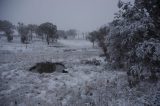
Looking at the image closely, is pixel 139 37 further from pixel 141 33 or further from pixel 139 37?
pixel 141 33

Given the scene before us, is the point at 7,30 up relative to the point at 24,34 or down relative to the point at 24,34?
up

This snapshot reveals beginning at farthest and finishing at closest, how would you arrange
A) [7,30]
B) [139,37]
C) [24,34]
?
[24,34]
[7,30]
[139,37]

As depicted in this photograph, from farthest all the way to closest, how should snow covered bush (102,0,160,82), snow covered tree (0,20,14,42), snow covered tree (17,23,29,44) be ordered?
1. snow covered tree (0,20,14,42)
2. snow covered tree (17,23,29,44)
3. snow covered bush (102,0,160,82)

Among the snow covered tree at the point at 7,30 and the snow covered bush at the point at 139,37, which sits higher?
the snow covered tree at the point at 7,30

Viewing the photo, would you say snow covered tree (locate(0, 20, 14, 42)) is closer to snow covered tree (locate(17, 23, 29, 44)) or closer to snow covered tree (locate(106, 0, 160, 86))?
snow covered tree (locate(17, 23, 29, 44))

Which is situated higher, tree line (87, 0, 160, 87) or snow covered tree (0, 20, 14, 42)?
snow covered tree (0, 20, 14, 42)

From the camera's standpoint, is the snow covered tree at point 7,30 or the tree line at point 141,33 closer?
the tree line at point 141,33

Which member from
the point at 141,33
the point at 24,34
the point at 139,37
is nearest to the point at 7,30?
the point at 24,34

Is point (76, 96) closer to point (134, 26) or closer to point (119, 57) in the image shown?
point (119, 57)

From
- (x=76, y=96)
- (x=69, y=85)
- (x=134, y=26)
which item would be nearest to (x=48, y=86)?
(x=69, y=85)

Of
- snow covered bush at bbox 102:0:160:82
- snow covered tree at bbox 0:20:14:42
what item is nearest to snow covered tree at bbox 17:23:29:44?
snow covered tree at bbox 0:20:14:42

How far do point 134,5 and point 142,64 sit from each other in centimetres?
371

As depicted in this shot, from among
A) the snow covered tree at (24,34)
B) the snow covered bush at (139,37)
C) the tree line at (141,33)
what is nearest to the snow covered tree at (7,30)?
the snow covered tree at (24,34)

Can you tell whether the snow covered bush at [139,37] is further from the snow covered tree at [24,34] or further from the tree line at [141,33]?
the snow covered tree at [24,34]
